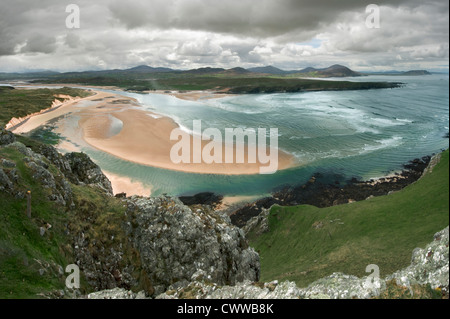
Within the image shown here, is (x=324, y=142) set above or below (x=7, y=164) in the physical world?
below

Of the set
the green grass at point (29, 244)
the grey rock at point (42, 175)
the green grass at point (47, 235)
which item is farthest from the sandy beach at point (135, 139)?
the green grass at point (29, 244)

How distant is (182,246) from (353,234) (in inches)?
620

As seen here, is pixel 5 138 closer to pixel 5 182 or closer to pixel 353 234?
pixel 5 182

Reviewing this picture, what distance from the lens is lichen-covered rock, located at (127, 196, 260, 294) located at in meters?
15.5

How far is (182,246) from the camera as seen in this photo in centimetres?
1625

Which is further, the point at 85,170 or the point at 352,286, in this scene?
the point at 85,170

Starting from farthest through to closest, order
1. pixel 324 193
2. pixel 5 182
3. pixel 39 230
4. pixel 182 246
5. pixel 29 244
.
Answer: pixel 324 193 → pixel 182 246 → pixel 5 182 → pixel 39 230 → pixel 29 244

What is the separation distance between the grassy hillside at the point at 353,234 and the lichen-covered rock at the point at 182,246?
4.43m

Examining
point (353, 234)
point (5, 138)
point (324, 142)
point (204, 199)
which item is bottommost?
point (204, 199)

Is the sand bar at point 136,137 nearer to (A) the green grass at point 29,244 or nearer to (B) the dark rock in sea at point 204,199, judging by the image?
(B) the dark rock in sea at point 204,199

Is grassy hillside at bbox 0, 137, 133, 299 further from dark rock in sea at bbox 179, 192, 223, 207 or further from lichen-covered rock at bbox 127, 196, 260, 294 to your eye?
dark rock in sea at bbox 179, 192, 223, 207

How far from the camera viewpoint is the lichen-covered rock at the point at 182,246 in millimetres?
15477

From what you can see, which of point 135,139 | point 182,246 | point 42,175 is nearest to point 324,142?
point 135,139

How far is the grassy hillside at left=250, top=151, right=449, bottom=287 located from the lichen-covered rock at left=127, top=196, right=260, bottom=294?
4.43 meters
